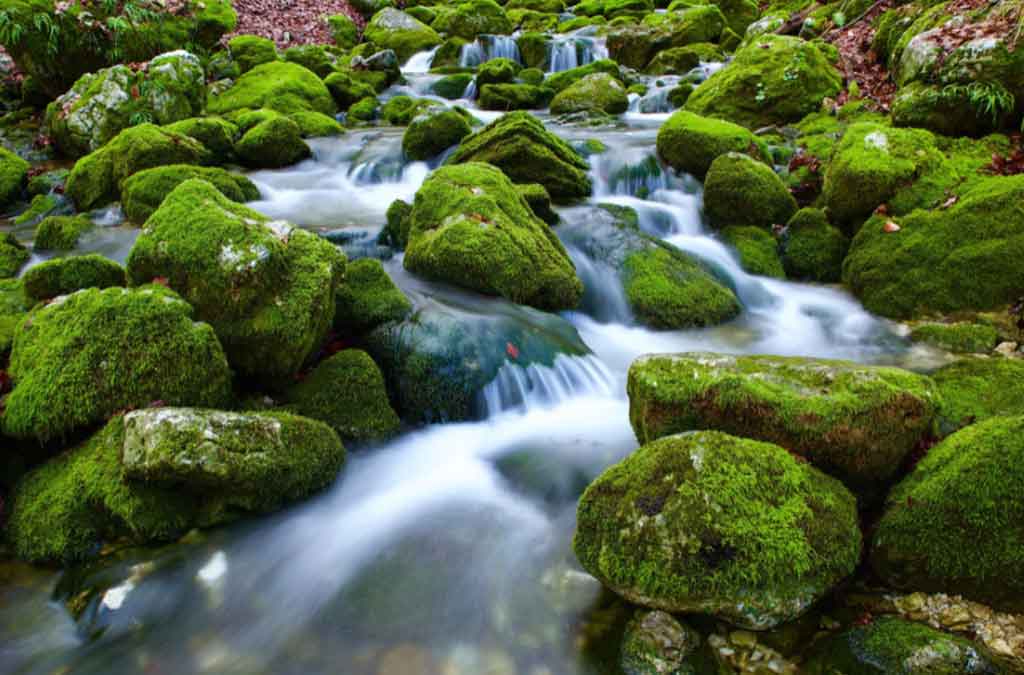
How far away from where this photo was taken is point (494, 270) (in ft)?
20.0

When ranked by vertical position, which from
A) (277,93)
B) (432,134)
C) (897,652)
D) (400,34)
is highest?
(400,34)

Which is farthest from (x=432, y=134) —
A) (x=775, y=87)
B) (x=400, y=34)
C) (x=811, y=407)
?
(x=400, y=34)

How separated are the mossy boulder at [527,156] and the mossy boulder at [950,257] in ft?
13.0

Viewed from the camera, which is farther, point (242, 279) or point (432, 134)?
point (432, 134)

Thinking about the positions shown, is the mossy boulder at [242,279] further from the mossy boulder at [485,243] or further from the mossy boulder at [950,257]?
the mossy boulder at [950,257]

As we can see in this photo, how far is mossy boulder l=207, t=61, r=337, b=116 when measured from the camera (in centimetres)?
1361

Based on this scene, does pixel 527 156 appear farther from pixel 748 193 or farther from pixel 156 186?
pixel 156 186

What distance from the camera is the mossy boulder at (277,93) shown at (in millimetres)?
13609

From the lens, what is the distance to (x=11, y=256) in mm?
6910

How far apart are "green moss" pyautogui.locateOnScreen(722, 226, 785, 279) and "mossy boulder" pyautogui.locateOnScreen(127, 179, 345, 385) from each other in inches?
212

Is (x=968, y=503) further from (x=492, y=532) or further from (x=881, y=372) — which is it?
(x=492, y=532)

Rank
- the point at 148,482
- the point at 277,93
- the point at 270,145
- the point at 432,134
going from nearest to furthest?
1. the point at 148,482
2. the point at 432,134
3. the point at 270,145
4. the point at 277,93

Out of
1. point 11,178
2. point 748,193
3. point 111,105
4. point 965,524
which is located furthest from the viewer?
point 111,105

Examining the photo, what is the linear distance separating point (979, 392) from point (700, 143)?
20.3 ft
